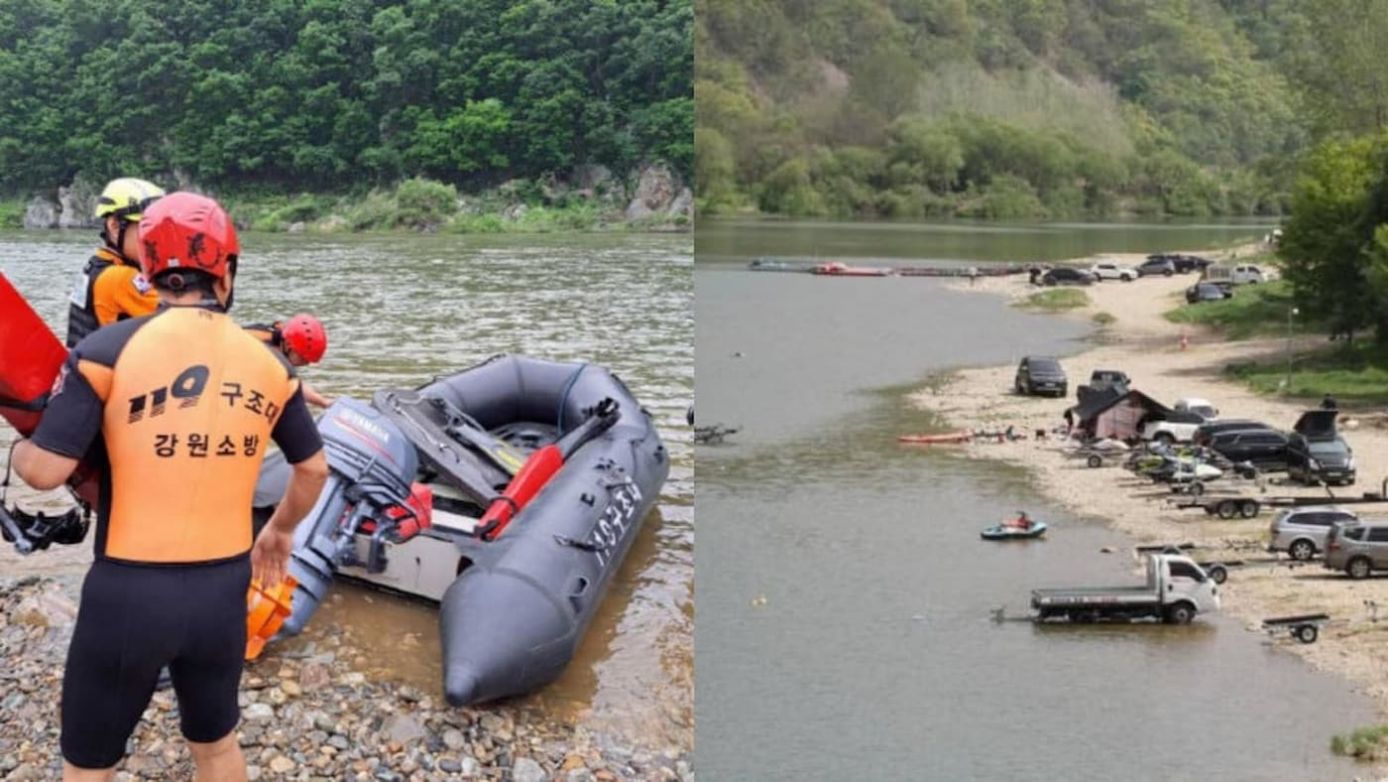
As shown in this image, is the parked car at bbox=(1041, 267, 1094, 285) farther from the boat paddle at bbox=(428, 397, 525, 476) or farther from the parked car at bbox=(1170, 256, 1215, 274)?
the boat paddle at bbox=(428, 397, 525, 476)

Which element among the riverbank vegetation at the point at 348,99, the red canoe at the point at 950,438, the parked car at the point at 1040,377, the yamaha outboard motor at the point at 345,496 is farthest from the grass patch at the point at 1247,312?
the yamaha outboard motor at the point at 345,496

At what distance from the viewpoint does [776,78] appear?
4.41m

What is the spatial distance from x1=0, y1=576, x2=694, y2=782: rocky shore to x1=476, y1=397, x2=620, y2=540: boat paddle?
1.56ft

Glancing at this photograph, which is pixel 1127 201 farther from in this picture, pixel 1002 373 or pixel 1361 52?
pixel 1002 373

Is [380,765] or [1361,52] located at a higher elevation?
[1361,52]

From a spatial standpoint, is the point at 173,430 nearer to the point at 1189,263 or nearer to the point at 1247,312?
the point at 1247,312

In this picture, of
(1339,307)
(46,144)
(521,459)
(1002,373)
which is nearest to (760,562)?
(1002,373)

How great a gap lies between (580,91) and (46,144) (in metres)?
5.32

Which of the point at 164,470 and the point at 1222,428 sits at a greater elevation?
the point at 164,470

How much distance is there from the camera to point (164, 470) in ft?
Answer: 4.48

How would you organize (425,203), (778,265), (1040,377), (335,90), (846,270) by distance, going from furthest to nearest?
(425,203) < (335,90) < (1040,377) < (846,270) < (778,265)

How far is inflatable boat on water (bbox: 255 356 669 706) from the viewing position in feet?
10.2

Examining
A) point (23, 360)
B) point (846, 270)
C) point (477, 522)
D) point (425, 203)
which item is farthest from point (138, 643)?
point (425, 203)

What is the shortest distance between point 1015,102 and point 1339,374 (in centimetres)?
349
